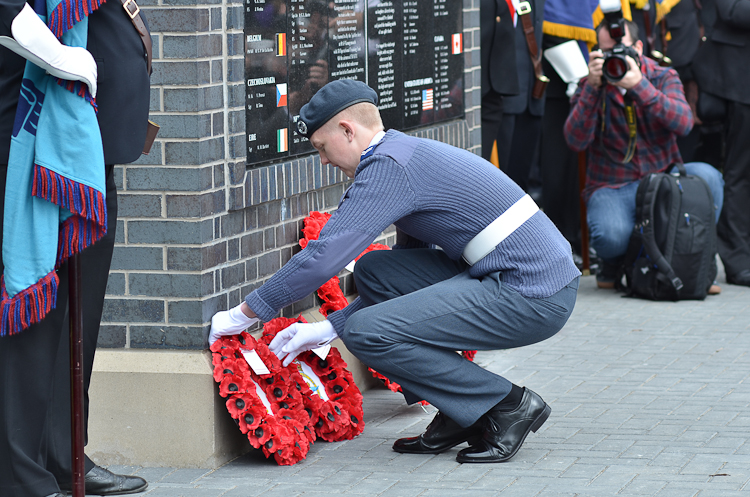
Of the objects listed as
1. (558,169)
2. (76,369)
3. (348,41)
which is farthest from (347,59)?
(558,169)

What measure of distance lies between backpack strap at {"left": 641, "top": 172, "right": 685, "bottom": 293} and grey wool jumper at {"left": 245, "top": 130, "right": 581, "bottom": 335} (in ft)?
9.21

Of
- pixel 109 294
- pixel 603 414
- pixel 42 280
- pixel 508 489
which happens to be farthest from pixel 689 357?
pixel 42 280

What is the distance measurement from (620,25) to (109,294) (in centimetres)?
386

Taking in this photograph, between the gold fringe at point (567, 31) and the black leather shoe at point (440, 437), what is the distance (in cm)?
420

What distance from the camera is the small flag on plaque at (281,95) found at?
448 centimetres

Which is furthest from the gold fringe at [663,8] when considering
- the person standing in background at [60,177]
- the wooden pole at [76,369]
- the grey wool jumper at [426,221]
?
the wooden pole at [76,369]

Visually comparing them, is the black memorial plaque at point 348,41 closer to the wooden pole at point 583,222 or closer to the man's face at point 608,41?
the man's face at point 608,41

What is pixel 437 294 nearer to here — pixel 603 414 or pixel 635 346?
pixel 603 414

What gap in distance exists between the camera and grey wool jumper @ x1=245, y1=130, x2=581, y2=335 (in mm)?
3906

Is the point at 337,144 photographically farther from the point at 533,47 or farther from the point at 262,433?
the point at 533,47

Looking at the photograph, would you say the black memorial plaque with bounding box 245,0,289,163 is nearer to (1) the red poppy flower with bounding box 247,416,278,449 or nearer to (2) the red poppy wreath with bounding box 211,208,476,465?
(2) the red poppy wreath with bounding box 211,208,476,465

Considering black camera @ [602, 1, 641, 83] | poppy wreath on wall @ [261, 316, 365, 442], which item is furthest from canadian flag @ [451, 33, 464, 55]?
poppy wreath on wall @ [261, 316, 365, 442]

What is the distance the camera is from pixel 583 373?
542cm

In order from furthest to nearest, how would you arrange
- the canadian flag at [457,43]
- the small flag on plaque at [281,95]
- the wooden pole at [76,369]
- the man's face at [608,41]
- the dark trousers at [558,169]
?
the dark trousers at [558,169], the man's face at [608,41], the canadian flag at [457,43], the small flag on plaque at [281,95], the wooden pole at [76,369]
